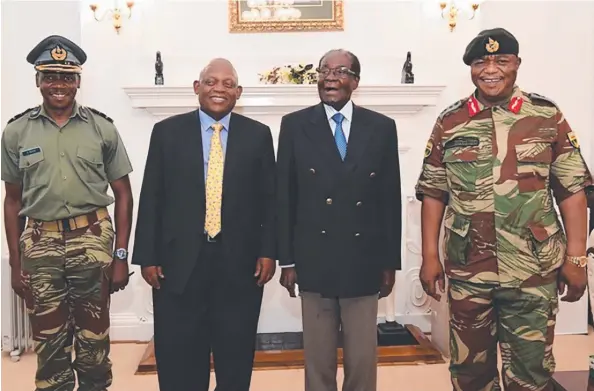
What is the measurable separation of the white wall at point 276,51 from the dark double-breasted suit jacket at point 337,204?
1.63 m

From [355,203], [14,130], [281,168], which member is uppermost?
[14,130]

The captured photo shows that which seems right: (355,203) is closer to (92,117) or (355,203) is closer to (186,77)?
(92,117)

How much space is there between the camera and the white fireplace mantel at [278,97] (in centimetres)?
361

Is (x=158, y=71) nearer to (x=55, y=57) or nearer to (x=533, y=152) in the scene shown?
(x=55, y=57)

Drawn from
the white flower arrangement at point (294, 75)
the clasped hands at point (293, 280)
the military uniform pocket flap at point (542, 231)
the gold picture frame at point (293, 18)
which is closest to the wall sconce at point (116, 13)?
the gold picture frame at point (293, 18)

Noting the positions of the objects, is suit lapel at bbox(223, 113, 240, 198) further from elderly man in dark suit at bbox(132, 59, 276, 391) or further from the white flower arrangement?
the white flower arrangement

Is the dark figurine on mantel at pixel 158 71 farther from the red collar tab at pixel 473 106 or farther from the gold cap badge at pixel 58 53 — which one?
the red collar tab at pixel 473 106

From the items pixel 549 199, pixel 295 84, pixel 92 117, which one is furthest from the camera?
pixel 295 84

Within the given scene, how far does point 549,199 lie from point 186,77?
2.51 meters

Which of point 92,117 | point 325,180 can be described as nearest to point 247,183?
point 325,180

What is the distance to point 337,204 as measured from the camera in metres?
2.11

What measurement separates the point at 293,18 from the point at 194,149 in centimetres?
193

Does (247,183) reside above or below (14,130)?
below

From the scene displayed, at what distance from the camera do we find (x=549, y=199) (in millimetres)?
2018
